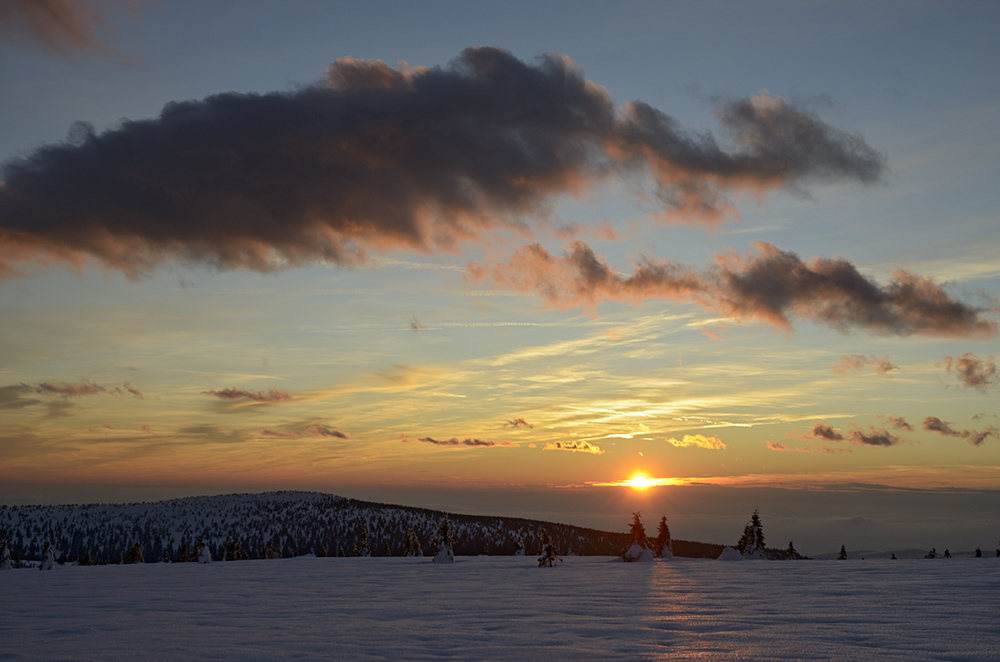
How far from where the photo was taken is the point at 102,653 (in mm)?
16656

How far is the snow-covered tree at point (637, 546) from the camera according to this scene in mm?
73688

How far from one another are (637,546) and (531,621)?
55.9m

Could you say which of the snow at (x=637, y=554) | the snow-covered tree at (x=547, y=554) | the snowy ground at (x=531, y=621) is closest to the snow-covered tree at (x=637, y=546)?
the snow at (x=637, y=554)

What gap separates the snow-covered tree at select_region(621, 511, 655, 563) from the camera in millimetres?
73688

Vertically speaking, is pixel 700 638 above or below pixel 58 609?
above

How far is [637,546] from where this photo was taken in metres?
74.4

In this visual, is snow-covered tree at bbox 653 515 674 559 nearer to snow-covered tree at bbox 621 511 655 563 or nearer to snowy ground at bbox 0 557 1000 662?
snow-covered tree at bbox 621 511 655 563

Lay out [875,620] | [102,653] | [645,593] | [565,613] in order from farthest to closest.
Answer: [645,593] → [565,613] → [875,620] → [102,653]

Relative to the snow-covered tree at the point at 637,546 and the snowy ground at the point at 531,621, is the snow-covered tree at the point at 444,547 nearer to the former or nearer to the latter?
the snow-covered tree at the point at 637,546

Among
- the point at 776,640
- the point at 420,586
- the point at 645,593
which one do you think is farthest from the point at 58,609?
the point at 776,640

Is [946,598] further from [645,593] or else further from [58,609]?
[58,609]

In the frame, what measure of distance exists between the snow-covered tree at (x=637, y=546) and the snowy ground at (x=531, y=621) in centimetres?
3704

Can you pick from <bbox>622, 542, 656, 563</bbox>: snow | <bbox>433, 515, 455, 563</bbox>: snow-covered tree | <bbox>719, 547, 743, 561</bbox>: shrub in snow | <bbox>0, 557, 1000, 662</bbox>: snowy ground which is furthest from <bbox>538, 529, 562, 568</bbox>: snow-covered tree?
<bbox>0, 557, 1000, 662</bbox>: snowy ground

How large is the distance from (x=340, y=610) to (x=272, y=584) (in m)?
17.1
